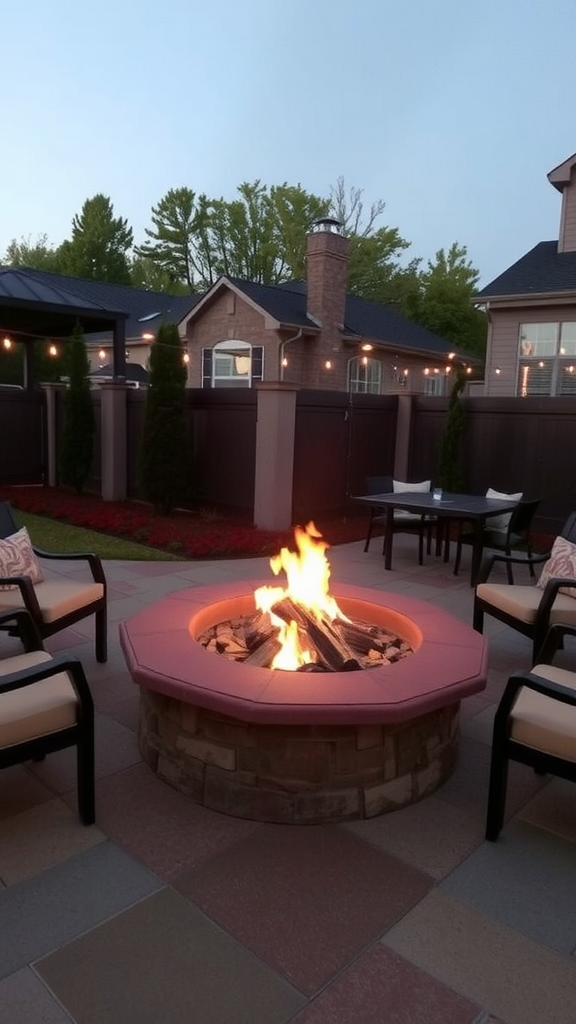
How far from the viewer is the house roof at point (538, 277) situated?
13365 mm

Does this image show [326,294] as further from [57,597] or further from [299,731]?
[299,731]

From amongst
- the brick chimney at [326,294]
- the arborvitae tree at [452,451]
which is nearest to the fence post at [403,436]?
the arborvitae tree at [452,451]

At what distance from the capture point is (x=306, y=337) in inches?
674

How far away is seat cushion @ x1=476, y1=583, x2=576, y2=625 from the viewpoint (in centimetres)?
427

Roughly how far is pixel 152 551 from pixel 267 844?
18.7ft

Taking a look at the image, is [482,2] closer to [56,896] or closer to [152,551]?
[152,551]

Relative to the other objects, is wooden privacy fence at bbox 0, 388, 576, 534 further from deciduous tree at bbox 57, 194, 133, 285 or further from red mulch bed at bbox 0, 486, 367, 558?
deciduous tree at bbox 57, 194, 133, 285

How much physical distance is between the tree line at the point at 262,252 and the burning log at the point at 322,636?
3051cm

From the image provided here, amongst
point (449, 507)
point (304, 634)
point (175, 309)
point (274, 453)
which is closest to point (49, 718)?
point (304, 634)

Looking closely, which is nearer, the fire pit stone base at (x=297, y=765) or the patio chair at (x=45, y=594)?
the fire pit stone base at (x=297, y=765)

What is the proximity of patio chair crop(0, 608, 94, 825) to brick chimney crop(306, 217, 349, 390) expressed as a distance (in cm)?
1517

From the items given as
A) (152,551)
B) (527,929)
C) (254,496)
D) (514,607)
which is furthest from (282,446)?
(527,929)

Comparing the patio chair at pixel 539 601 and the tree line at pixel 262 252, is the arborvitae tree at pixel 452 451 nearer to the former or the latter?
the patio chair at pixel 539 601

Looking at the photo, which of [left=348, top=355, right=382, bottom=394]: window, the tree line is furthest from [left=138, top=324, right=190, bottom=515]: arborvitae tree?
the tree line
